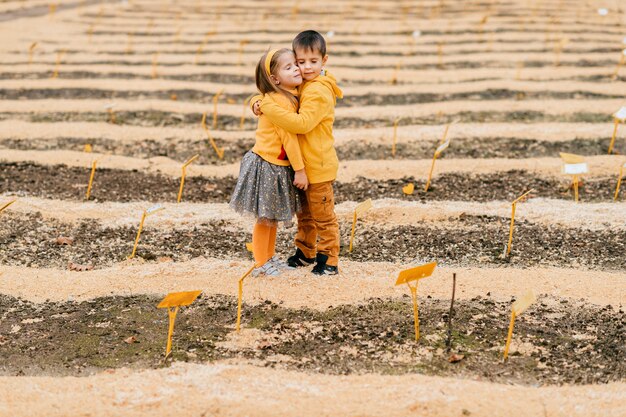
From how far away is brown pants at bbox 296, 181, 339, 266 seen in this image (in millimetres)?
3342

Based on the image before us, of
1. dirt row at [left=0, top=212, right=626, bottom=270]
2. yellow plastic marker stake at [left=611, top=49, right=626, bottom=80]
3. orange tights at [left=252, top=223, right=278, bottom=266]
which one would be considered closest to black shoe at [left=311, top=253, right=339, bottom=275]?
orange tights at [left=252, top=223, right=278, bottom=266]

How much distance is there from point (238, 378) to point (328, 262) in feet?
3.14

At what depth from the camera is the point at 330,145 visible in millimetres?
3357

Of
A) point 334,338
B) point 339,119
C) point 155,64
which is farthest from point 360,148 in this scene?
point 155,64

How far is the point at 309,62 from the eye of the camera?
10.4ft

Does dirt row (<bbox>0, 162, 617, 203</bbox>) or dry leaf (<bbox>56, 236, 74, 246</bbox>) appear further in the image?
dirt row (<bbox>0, 162, 617, 203</bbox>)

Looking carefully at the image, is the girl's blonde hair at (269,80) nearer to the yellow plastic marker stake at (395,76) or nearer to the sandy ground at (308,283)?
the sandy ground at (308,283)

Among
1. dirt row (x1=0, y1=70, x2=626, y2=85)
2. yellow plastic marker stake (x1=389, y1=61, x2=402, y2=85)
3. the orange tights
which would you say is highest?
yellow plastic marker stake (x1=389, y1=61, x2=402, y2=85)

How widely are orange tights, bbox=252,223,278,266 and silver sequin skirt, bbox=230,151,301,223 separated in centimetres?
10

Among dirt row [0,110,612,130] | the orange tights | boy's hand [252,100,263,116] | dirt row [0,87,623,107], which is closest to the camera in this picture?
boy's hand [252,100,263,116]

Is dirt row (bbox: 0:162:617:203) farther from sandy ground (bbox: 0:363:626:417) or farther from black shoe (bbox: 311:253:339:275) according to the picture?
sandy ground (bbox: 0:363:626:417)

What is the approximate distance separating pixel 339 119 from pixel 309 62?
3258mm

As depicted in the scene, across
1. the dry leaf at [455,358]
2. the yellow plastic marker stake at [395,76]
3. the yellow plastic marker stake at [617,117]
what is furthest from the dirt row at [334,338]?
the yellow plastic marker stake at [395,76]

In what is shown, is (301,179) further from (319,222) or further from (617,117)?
(617,117)
